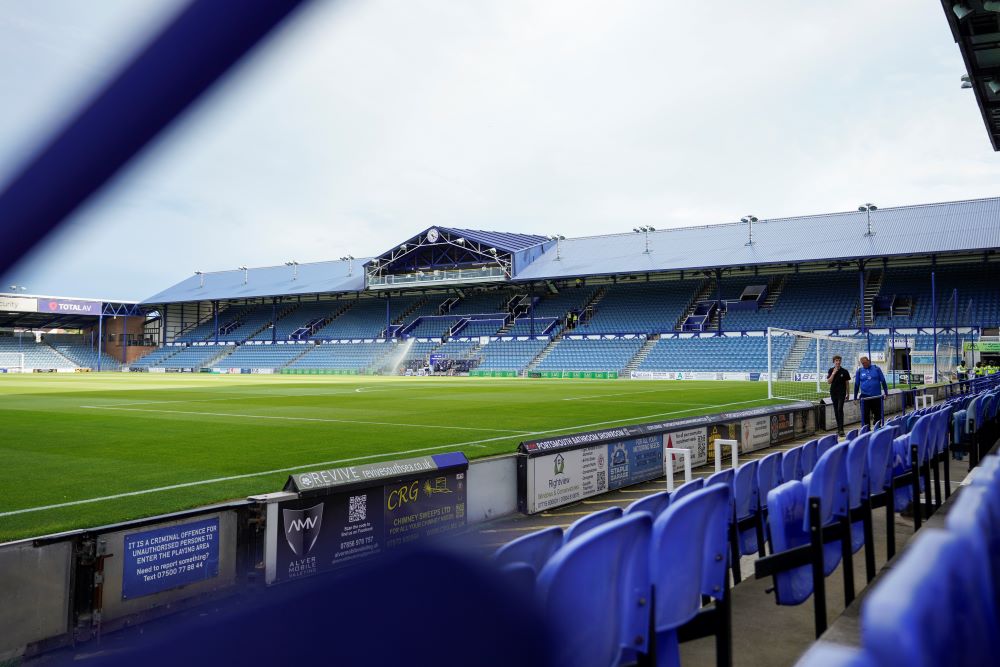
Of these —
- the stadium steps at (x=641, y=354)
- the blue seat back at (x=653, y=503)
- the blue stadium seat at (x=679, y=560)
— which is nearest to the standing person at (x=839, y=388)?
the blue seat back at (x=653, y=503)

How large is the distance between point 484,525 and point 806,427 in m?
10.9

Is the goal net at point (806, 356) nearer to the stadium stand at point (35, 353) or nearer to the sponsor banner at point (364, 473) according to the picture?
the sponsor banner at point (364, 473)

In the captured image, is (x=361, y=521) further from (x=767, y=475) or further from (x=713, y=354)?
(x=713, y=354)

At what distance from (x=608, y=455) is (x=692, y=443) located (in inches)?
85.5

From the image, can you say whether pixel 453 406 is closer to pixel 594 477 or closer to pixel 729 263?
pixel 594 477

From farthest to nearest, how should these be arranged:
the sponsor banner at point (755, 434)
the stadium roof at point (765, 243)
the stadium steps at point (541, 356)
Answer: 1. the stadium steps at point (541, 356)
2. the stadium roof at point (765, 243)
3. the sponsor banner at point (755, 434)

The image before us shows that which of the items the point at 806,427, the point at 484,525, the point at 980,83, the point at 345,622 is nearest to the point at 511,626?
the point at 345,622

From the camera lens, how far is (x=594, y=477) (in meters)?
9.74

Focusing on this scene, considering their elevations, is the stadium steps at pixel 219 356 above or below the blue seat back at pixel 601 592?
above

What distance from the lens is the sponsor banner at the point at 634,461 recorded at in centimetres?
1012

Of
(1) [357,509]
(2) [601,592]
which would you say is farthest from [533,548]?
(1) [357,509]

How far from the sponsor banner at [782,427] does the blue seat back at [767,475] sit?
31.4 feet

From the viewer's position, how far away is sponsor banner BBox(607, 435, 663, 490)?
1012 cm

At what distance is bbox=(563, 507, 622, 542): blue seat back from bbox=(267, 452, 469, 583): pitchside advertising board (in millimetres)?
3628
